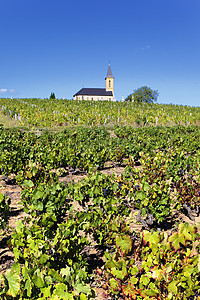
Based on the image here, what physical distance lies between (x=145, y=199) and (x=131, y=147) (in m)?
4.86

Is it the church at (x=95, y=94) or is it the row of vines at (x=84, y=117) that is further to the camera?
the church at (x=95, y=94)

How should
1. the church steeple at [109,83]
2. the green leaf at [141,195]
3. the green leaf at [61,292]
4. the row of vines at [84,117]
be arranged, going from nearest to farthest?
1. the green leaf at [61,292]
2. the green leaf at [141,195]
3. the row of vines at [84,117]
4. the church steeple at [109,83]

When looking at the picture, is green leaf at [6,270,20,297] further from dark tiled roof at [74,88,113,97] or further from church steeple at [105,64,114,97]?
church steeple at [105,64,114,97]

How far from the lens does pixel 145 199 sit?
405 cm

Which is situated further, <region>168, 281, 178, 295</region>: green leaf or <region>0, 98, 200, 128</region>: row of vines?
<region>0, 98, 200, 128</region>: row of vines

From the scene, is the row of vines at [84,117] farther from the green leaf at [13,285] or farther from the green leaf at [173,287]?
the green leaf at [173,287]

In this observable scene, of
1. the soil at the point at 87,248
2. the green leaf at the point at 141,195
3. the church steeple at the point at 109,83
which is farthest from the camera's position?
the church steeple at the point at 109,83

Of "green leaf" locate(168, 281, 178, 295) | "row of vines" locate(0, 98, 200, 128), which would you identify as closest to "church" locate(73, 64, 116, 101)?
"row of vines" locate(0, 98, 200, 128)

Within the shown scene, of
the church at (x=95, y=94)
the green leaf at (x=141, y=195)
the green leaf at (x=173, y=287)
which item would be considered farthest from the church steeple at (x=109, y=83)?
the green leaf at (x=173, y=287)

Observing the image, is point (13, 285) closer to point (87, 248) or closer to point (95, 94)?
point (87, 248)

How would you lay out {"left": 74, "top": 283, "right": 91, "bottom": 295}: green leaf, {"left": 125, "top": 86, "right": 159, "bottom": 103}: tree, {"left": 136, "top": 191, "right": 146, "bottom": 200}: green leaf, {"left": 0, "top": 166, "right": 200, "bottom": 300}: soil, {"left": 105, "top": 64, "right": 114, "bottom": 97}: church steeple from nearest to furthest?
{"left": 74, "top": 283, "right": 91, "bottom": 295}: green leaf → {"left": 0, "top": 166, "right": 200, "bottom": 300}: soil → {"left": 136, "top": 191, "right": 146, "bottom": 200}: green leaf → {"left": 125, "top": 86, "right": 159, "bottom": 103}: tree → {"left": 105, "top": 64, "right": 114, "bottom": 97}: church steeple

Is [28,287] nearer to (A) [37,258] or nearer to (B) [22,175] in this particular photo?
(A) [37,258]

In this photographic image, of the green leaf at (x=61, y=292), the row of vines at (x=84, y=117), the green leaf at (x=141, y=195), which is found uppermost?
the row of vines at (x=84, y=117)

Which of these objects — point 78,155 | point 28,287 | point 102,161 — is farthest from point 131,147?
point 28,287
